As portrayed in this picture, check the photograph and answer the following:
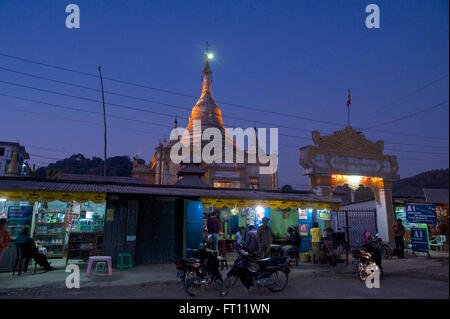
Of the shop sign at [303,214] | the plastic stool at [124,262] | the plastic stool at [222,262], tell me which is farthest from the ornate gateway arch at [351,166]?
the plastic stool at [124,262]

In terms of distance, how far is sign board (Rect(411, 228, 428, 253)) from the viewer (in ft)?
47.2

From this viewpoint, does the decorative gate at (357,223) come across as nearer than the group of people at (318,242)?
No

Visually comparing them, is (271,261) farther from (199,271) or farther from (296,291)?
(199,271)

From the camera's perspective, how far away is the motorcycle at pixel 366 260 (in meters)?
8.51

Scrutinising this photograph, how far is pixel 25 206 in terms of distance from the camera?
39.1 ft

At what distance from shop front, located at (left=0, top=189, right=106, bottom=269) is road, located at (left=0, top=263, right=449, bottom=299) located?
3537mm

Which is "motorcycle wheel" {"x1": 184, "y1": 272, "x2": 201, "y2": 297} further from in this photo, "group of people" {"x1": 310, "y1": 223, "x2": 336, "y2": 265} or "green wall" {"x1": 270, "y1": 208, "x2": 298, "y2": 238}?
"green wall" {"x1": 270, "y1": 208, "x2": 298, "y2": 238}

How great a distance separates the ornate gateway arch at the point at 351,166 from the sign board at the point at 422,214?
338cm

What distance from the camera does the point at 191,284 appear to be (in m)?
6.98

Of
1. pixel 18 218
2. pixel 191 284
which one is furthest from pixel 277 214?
pixel 18 218

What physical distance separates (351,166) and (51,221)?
1622cm

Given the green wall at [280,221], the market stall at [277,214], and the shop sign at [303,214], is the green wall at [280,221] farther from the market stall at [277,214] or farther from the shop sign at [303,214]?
the shop sign at [303,214]

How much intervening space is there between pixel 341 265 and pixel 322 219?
4.07m
